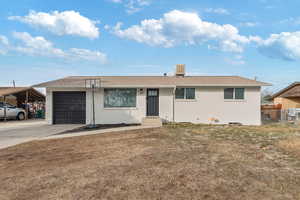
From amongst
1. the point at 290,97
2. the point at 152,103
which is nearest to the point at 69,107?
the point at 152,103

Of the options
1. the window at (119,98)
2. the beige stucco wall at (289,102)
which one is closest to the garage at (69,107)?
the window at (119,98)

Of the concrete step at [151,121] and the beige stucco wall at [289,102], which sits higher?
the beige stucco wall at [289,102]

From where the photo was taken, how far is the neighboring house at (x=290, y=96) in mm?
22217

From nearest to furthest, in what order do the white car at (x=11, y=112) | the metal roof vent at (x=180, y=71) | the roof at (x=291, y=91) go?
the metal roof vent at (x=180, y=71)
the white car at (x=11, y=112)
the roof at (x=291, y=91)

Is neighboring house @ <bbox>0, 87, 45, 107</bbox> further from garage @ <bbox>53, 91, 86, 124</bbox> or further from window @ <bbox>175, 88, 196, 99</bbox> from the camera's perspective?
window @ <bbox>175, 88, 196, 99</bbox>

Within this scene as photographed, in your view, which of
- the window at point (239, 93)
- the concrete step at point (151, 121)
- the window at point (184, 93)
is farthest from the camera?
the window at point (184, 93)

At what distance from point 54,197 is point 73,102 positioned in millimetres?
10968

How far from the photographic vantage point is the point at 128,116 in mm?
13273

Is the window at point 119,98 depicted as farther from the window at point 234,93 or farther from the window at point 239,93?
the window at point 239,93

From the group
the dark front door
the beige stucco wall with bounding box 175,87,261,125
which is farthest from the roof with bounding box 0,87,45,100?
the beige stucco wall with bounding box 175,87,261,125

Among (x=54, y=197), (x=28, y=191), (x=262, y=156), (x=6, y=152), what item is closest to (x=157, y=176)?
(x=54, y=197)

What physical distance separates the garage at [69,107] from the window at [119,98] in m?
1.56

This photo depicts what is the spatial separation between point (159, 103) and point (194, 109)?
2378 mm

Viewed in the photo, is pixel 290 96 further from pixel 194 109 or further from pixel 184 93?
pixel 184 93
